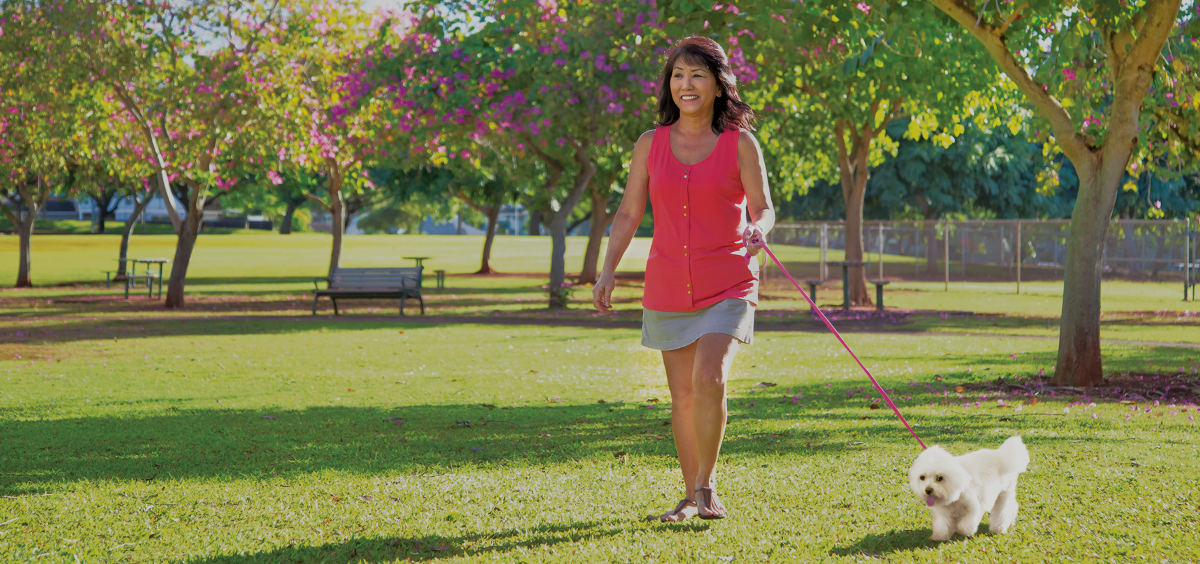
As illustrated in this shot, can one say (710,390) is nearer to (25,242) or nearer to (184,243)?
(184,243)

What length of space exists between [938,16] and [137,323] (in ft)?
43.5

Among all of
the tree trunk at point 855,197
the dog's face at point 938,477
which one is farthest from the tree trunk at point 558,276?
the dog's face at point 938,477

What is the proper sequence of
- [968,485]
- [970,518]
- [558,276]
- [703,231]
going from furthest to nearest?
[558,276] → [703,231] → [970,518] → [968,485]

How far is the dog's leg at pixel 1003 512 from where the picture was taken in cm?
443

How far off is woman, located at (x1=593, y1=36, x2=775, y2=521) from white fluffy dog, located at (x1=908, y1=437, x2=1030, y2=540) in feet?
2.80

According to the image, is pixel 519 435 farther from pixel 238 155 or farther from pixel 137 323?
pixel 238 155

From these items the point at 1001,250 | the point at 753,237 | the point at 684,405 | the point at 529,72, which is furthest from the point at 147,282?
the point at 753,237

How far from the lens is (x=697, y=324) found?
4.57 meters

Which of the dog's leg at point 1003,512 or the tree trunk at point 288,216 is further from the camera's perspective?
the tree trunk at point 288,216

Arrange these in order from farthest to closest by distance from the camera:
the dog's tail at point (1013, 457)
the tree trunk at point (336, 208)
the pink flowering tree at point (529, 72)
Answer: the tree trunk at point (336, 208) < the pink flowering tree at point (529, 72) < the dog's tail at point (1013, 457)

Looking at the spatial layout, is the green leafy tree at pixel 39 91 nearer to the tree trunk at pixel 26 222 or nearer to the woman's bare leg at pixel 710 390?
the tree trunk at pixel 26 222

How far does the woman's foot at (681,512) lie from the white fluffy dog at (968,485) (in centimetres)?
97

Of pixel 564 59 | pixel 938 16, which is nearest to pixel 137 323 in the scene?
pixel 564 59

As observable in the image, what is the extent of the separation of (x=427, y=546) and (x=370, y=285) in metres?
15.7
